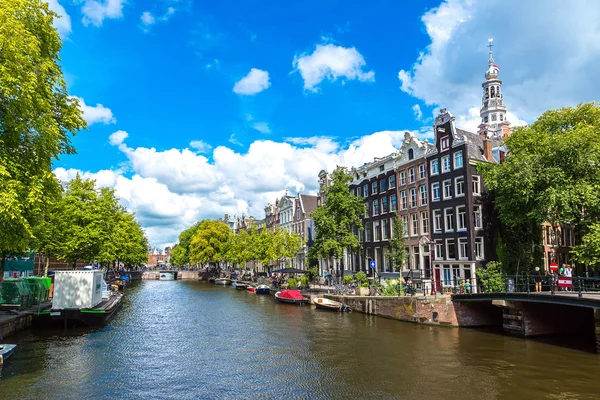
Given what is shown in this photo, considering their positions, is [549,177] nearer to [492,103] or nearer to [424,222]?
[424,222]

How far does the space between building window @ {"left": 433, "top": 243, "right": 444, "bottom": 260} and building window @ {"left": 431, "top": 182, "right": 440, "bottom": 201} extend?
16.4 ft

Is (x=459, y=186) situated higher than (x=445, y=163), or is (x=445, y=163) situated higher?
(x=445, y=163)

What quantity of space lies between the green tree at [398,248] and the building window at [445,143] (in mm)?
10425

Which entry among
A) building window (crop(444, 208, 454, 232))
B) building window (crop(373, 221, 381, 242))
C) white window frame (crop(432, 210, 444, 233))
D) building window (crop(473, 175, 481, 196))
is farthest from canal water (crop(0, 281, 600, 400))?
building window (crop(373, 221, 381, 242))

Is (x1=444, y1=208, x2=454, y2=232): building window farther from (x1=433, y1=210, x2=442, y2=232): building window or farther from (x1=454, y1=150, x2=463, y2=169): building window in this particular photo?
(x1=454, y1=150, x2=463, y2=169): building window

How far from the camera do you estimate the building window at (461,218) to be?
4503 cm

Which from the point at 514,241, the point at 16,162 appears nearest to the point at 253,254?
the point at 514,241

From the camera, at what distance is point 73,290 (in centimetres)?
3350

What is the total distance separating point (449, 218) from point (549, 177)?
42.6 ft

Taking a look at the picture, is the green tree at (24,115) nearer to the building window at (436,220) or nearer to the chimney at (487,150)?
the building window at (436,220)

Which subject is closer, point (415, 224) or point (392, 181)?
point (415, 224)

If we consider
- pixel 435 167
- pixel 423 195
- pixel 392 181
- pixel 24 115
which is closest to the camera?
pixel 24 115

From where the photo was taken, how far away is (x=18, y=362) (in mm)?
22406

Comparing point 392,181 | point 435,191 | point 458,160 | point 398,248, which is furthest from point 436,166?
point 398,248
